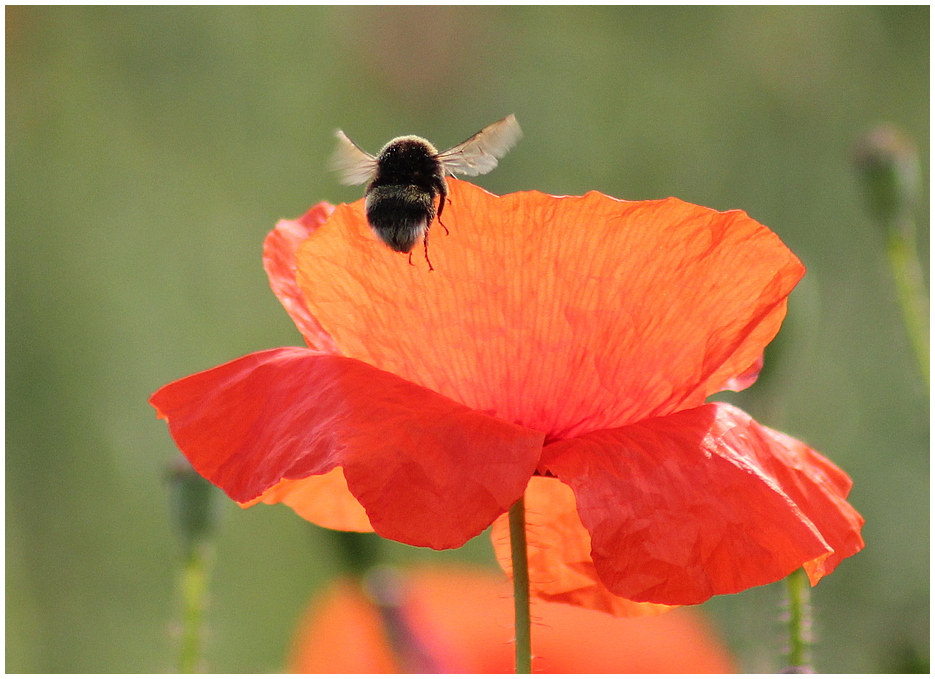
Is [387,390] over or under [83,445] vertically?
over

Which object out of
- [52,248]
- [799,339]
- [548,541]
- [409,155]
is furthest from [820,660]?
[52,248]

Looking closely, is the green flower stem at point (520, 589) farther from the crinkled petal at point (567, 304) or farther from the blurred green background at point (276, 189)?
the blurred green background at point (276, 189)

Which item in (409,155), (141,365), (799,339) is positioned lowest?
(141,365)

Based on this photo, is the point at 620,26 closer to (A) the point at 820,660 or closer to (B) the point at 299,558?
(B) the point at 299,558

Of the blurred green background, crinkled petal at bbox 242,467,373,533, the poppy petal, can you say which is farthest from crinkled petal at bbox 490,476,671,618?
the blurred green background

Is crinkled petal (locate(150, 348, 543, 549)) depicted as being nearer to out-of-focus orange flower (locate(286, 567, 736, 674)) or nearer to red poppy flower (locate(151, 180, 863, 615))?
red poppy flower (locate(151, 180, 863, 615))

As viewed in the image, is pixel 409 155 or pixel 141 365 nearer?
pixel 409 155

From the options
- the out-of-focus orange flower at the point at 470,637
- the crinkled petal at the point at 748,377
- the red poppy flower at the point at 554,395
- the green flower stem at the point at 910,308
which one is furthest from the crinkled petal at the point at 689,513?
the out-of-focus orange flower at the point at 470,637
